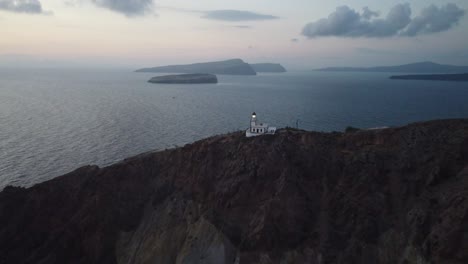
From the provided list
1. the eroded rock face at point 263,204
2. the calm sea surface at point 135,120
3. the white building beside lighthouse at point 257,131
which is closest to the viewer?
the eroded rock face at point 263,204

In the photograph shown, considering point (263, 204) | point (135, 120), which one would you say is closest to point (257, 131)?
point (263, 204)

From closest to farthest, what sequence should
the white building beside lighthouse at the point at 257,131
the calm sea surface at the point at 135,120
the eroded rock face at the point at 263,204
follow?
1. the eroded rock face at the point at 263,204
2. the white building beside lighthouse at the point at 257,131
3. the calm sea surface at the point at 135,120

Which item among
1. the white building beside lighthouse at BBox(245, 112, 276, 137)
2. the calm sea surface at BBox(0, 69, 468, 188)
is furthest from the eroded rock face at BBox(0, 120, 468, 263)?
the calm sea surface at BBox(0, 69, 468, 188)

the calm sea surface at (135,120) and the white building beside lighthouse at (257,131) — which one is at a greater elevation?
the white building beside lighthouse at (257,131)

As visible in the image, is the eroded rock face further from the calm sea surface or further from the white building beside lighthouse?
the calm sea surface

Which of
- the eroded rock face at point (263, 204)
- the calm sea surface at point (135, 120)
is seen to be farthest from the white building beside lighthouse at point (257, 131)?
the calm sea surface at point (135, 120)

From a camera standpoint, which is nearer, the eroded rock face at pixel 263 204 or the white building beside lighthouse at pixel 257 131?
the eroded rock face at pixel 263 204

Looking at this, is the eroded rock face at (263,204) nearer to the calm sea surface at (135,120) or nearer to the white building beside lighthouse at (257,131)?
the white building beside lighthouse at (257,131)

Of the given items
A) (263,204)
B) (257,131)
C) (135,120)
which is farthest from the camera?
(135,120)

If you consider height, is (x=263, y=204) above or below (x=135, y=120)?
above

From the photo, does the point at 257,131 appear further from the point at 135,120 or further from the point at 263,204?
the point at 135,120
